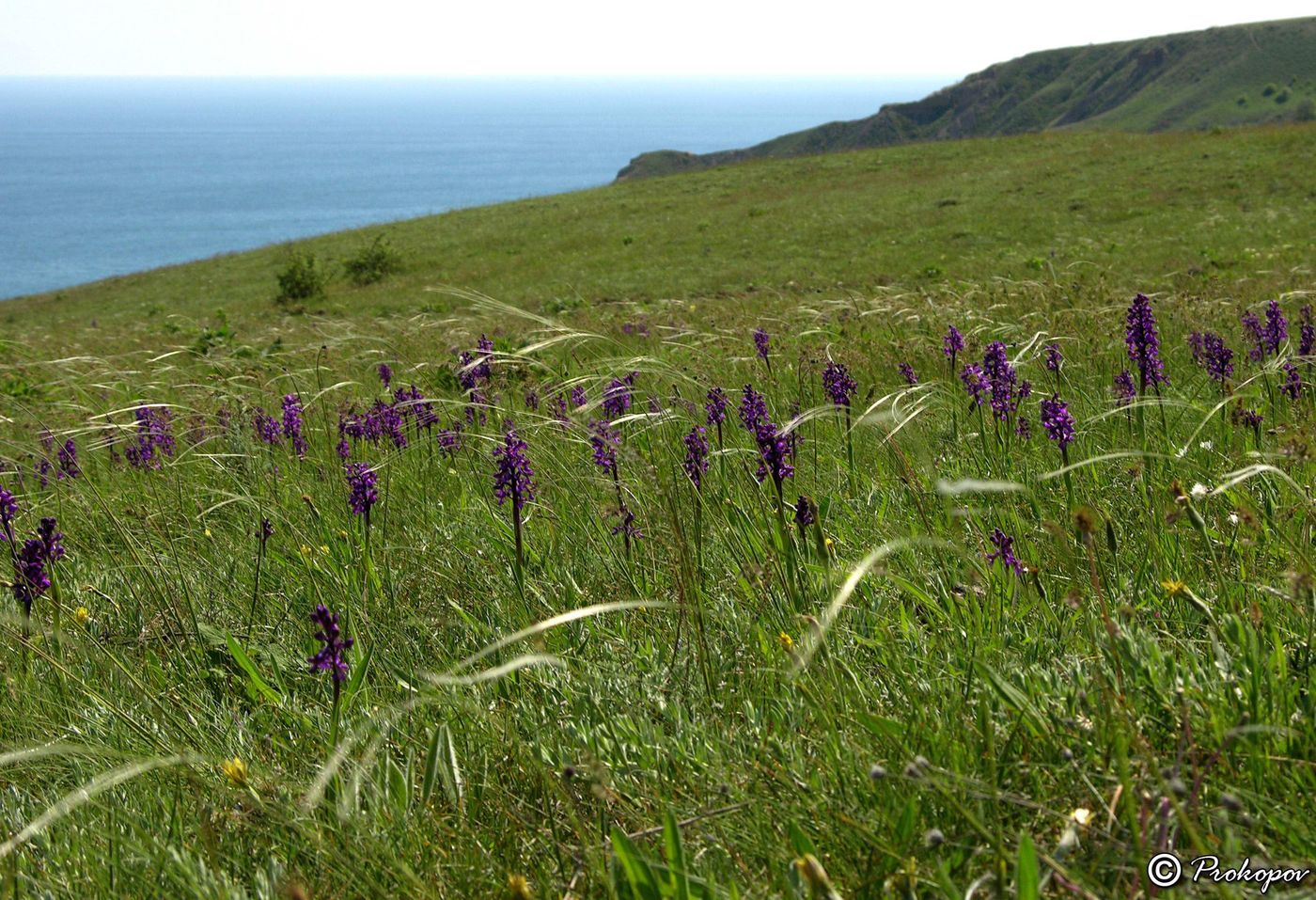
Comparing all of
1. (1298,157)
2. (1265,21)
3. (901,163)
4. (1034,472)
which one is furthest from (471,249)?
(1265,21)

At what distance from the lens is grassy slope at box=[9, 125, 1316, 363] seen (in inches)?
835

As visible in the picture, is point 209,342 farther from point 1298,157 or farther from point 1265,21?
point 1265,21

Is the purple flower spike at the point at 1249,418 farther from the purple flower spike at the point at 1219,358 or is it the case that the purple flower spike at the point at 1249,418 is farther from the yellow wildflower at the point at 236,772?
the yellow wildflower at the point at 236,772

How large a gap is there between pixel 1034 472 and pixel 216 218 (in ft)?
576

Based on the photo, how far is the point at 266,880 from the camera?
196cm

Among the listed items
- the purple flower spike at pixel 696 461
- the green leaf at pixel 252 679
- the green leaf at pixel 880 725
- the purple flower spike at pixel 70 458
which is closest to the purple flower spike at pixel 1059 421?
the purple flower spike at pixel 696 461

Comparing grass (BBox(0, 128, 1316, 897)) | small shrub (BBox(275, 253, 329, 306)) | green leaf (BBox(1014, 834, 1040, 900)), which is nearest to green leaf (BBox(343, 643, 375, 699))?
grass (BBox(0, 128, 1316, 897))

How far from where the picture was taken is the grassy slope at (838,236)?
21203mm

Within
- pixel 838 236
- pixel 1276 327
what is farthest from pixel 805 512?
pixel 838 236

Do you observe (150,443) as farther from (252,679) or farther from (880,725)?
(880,725)

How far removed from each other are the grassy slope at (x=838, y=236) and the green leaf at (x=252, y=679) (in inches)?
466

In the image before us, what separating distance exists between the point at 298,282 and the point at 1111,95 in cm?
14473

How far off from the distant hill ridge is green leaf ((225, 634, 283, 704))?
106m

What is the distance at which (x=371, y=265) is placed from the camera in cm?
3303
